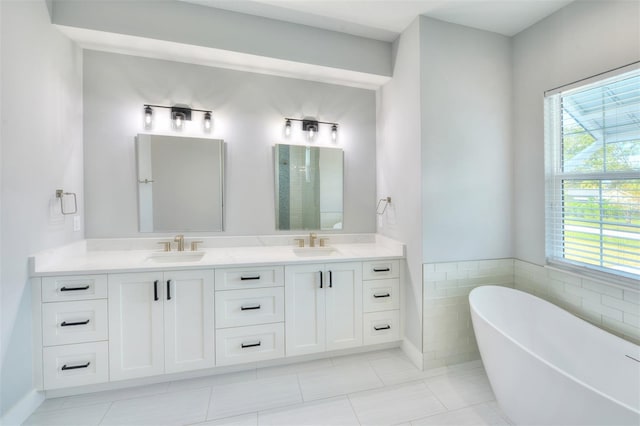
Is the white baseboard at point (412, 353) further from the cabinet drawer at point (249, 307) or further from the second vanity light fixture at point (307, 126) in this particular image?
the second vanity light fixture at point (307, 126)

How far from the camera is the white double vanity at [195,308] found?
5.76ft

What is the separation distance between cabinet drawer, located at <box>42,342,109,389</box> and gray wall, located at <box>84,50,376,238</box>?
3.04ft

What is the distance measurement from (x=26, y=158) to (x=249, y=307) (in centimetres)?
172

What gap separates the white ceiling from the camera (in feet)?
6.55

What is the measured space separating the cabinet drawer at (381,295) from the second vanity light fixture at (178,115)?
2.08 meters

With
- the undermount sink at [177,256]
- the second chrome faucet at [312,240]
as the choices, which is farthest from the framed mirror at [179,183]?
the second chrome faucet at [312,240]

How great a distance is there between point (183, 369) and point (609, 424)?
231cm

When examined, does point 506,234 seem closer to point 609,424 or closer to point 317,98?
point 609,424

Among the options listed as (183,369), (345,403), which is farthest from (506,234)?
(183,369)

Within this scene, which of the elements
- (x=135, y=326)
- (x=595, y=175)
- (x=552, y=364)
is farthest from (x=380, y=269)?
(x=135, y=326)

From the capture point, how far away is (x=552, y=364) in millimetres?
1480

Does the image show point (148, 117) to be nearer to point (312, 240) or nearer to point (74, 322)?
point (74, 322)

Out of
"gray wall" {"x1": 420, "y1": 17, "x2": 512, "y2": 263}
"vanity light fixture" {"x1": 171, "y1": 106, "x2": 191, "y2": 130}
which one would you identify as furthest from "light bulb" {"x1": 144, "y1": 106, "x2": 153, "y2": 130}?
"gray wall" {"x1": 420, "y1": 17, "x2": 512, "y2": 263}

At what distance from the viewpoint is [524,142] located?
2.29 m
